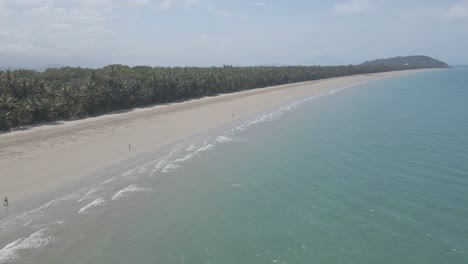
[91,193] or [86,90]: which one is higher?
[86,90]

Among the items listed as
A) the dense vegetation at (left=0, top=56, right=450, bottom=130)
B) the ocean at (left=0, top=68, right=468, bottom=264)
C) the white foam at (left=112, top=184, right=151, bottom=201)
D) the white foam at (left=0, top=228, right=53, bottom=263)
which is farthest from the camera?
the dense vegetation at (left=0, top=56, right=450, bottom=130)

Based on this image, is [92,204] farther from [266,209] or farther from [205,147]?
[205,147]

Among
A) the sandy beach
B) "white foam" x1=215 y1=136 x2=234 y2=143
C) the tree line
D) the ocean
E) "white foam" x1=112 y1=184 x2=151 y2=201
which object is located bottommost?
the ocean

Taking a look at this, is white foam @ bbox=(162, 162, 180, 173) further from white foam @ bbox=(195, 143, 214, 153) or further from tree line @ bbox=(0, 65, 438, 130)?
tree line @ bbox=(0, 65, 438, 130)

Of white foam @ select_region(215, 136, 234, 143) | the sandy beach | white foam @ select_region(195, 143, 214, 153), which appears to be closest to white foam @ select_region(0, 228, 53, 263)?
the sandy beach

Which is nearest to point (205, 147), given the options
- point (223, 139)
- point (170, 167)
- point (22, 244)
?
point (223, 139)
